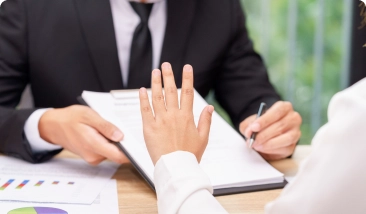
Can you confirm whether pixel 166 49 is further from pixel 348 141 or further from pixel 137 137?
pixel 348 141

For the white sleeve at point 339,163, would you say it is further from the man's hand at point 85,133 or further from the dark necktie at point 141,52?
the dark necktie at point 141,52

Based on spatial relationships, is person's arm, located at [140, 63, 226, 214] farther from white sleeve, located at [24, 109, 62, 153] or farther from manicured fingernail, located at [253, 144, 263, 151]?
white sleeve, located at [24, 109, 62, 153]

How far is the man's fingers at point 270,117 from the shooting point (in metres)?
1.10

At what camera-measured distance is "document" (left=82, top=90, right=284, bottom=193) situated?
100cm

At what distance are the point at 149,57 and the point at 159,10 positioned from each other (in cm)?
15

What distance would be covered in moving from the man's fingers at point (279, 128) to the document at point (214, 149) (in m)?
0.04

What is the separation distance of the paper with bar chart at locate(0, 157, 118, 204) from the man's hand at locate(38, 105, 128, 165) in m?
0.04

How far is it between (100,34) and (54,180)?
0.53 metres

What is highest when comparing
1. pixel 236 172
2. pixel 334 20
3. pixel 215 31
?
pixel 215 31

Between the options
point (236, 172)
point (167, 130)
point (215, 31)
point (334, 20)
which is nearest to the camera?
point (167, 130)

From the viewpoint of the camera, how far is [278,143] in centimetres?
112

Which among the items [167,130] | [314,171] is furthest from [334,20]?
[314,171]

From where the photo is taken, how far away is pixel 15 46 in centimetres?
141

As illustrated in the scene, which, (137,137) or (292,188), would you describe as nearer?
(292,188)
